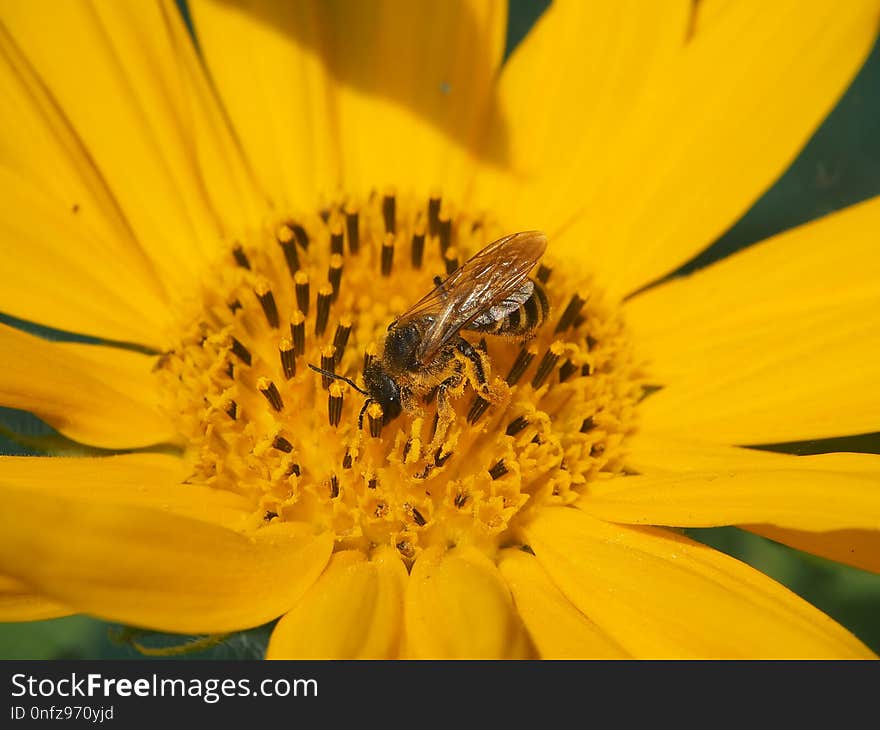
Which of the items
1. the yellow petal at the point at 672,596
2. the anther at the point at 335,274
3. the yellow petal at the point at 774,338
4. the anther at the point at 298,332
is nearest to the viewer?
the yellow petal at the point at 672,596

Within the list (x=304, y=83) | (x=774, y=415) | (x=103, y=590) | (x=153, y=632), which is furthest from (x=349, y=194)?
(x=103, y=590)

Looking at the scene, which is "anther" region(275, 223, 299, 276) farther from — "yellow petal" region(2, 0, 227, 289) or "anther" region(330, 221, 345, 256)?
"yellow petal" region(2, 0, 227, 289)

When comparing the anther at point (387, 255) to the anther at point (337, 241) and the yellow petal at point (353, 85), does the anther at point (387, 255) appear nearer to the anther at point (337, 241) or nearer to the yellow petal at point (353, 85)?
the anther at point (337, 241)

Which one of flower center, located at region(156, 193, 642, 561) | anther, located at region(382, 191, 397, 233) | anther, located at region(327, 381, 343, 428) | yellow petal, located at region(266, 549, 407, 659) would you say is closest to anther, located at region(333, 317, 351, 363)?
flower center, located at region(156, 193, 642, 561)

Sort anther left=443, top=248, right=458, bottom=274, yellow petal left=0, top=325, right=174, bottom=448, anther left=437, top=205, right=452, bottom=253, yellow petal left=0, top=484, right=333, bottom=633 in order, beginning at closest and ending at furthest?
1. yellow petal left=0, top=484, right=333, bottom=633
2. yellow petal left=0, top=325, right=174, bottom=448
3. anther left=443, top=248, right=458, bottom=274
4. anther left=437, top=205, right=452, bottom=253

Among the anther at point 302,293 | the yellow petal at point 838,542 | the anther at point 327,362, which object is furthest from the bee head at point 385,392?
the yellow petal at point 838,542

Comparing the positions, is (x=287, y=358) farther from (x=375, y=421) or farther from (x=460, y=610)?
(x=460, y=610)
